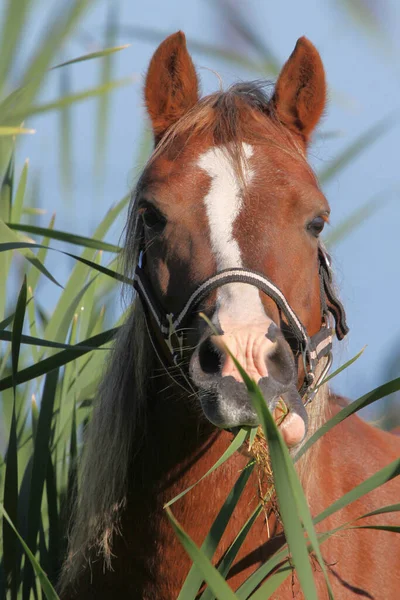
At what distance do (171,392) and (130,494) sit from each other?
0.93ft

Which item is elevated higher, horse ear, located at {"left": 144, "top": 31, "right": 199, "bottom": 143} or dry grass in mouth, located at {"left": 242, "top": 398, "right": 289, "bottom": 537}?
horse ear, located at {"left": 144, "top": 31, "right": 199, "bottom": 143}

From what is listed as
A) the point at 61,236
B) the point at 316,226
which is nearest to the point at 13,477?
the point at 61,236

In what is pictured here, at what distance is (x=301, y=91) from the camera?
77.9 inches

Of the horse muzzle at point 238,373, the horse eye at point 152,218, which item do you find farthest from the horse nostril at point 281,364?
the horse eye at point 152,218

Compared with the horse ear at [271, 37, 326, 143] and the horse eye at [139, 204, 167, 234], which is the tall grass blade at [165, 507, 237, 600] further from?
the horse ear at [271, 37, 326, 143]

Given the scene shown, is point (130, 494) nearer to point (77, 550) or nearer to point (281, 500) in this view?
point (77, 550)

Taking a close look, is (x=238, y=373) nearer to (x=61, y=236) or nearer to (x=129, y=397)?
(x=129, y=397)

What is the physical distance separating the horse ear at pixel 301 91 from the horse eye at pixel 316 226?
0.33 meters

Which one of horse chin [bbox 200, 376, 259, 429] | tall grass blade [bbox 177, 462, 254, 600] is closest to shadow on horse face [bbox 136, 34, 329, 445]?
horse chin [bbox 200, 376, 259, 429]

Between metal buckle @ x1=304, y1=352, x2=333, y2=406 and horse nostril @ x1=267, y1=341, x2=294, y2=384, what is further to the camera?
metal buckle @ x1=304, y1=352, x2=333, y2=406

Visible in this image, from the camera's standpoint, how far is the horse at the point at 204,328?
5.47ft

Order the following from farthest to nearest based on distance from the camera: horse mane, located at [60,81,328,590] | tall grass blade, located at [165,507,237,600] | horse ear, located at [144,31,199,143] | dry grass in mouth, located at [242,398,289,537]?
horse ear, located at [144,31,199,143], horse mane, located at [60,81,328,590], dry grass in mouth, located at [242,398,289,537], tall grass blade, located at [165,507,237,600]

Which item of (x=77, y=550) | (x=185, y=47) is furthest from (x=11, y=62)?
(x=77, y=550)

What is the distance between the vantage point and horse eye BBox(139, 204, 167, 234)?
180cm
